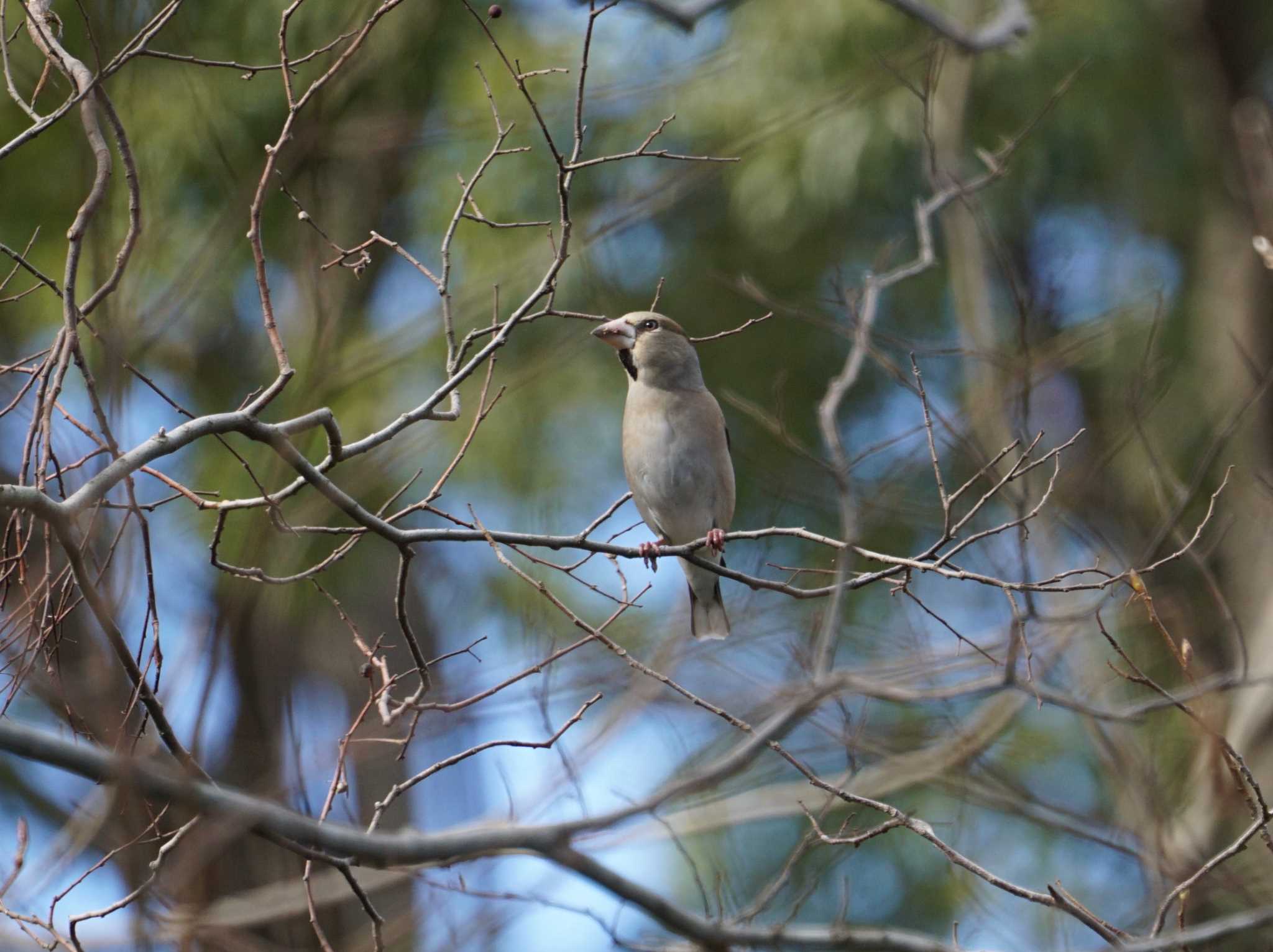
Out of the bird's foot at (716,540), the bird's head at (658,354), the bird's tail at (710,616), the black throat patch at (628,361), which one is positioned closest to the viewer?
the bird's foot at (716,540)

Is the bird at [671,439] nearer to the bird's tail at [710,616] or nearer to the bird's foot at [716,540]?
the bird's tail at [710,616]

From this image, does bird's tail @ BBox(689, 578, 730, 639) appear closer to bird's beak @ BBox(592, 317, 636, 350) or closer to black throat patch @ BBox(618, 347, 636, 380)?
black throat patch @ BBox(618, 347, 636, 380)

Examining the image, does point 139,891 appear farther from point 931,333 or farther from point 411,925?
point 931,333

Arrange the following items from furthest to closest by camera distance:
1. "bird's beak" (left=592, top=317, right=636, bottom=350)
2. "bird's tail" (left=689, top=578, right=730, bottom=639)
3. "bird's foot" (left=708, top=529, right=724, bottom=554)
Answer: "bird's tail" (left=689, top=578, right=730, bottom=639) < "bird's beak" (left=592, top=317, right=636, bottom=350) < "bird's foot" (left=708, top=529, right=724, bottom=554)

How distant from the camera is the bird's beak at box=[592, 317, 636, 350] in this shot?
5180 millimetres

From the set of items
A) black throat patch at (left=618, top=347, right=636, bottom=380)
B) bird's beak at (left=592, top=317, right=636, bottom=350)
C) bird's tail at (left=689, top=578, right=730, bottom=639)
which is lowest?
bird's tail at (left=689, top=578, right=730, bottom=639)

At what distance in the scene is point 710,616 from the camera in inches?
223

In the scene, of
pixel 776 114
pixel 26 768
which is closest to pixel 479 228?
pixel 776 114

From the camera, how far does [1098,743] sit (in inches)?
193

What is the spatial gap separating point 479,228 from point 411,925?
5.75 m

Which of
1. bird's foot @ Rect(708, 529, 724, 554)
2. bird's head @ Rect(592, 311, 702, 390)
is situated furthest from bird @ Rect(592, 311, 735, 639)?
bird's foot @ Rect(708, 529, 724, 554)

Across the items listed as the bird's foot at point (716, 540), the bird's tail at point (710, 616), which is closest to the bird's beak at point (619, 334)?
the bird's foot at point (716, 540)

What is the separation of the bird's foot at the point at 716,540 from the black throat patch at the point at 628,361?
33.0 inches

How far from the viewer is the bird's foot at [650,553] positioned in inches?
161
